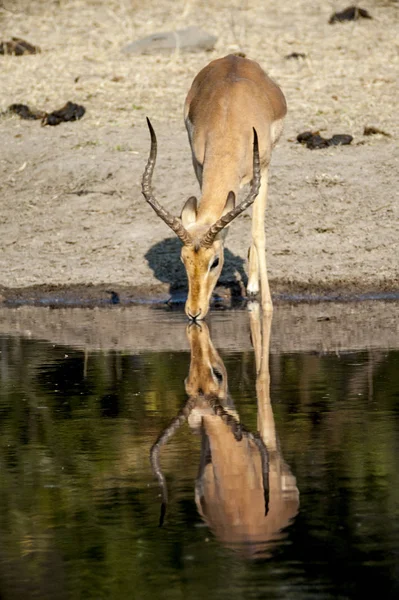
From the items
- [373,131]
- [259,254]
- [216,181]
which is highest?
[373,131]

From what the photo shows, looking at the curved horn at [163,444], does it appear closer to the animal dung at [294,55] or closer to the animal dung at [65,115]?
the animal dung at [65,115]

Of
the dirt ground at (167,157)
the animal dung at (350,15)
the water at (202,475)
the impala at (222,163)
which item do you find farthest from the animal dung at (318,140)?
the water at (202,475)

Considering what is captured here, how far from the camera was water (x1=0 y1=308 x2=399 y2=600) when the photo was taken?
465 centimetres

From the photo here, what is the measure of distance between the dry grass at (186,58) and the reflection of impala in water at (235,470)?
8788mm

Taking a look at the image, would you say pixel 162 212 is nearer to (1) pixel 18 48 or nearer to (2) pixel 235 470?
(2) pixel 235 470

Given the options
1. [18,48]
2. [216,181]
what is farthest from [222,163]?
[18,48]

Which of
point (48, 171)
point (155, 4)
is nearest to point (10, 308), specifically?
point (48, 171)

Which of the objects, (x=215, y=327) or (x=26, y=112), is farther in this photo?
(x=26, y=112)

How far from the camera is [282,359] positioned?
9.03m

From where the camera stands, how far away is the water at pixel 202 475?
4.65 meters

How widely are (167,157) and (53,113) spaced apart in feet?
7.46

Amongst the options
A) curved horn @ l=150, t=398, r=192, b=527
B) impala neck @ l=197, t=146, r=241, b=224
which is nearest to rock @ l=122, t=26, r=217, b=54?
impala neck @ l=197, t=146, r=241, b=224

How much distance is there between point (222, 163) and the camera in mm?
10875

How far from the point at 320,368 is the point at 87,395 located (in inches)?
63.5
